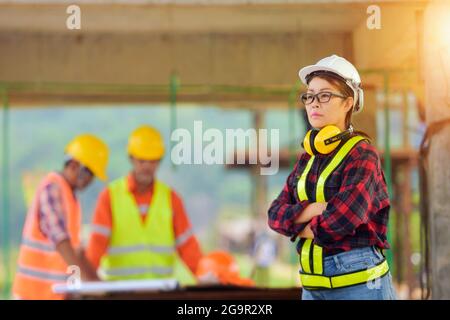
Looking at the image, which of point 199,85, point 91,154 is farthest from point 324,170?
point 199,85

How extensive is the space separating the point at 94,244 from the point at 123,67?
8.00 feet

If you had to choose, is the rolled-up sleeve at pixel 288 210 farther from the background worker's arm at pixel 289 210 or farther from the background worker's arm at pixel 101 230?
the background worker's arm at pixel 101 230

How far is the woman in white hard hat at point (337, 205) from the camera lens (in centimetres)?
399

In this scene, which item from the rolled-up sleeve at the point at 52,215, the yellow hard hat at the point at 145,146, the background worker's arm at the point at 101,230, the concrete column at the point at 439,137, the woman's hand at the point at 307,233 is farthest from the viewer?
the yellow hard hat at the point at 145,146

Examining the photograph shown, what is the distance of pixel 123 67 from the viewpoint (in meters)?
10.2

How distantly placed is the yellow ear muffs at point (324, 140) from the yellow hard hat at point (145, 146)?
183 inches

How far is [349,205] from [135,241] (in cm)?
457

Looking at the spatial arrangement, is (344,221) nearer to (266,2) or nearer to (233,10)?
(266,2)

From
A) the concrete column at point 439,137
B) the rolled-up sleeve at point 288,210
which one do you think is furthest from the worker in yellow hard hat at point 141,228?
the rolled-up sleeve at point 288,210

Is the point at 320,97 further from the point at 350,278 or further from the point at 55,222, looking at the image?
the point at 55,222

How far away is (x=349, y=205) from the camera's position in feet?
13.0
